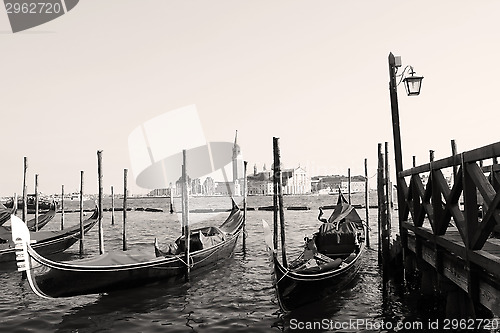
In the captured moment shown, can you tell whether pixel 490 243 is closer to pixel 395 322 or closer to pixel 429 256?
pixel 429 256

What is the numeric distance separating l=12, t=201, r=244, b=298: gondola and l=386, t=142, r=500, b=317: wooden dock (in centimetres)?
509

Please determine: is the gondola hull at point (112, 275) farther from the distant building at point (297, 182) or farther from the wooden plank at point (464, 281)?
the distant building at point (297, 182)

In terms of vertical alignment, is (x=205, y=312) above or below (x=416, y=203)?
below

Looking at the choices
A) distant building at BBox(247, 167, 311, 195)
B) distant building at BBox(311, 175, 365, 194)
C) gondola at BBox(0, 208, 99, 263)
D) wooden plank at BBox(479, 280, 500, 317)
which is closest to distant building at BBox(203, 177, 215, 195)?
distant building at BBox(247, 167, 311, 195)

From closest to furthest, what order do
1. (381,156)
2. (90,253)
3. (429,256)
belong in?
(429,256), (381,156), (90,253)

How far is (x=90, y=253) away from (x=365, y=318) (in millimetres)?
11114

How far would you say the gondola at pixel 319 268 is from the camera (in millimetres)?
6516

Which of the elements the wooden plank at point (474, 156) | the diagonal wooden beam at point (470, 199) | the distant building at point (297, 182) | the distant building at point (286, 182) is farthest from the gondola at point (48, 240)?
→ the distant building at point (297, 182)

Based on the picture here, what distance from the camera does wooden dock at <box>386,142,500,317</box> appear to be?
3627mm

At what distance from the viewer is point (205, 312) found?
7.71 m

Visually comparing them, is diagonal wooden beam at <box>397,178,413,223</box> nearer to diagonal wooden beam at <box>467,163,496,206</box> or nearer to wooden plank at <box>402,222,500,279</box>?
wooden plank at <box>402,222,500,279</box>

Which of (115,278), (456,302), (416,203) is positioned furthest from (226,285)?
(456,302)

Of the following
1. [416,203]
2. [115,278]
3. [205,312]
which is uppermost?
[416,203]

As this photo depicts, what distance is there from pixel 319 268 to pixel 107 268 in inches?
150
